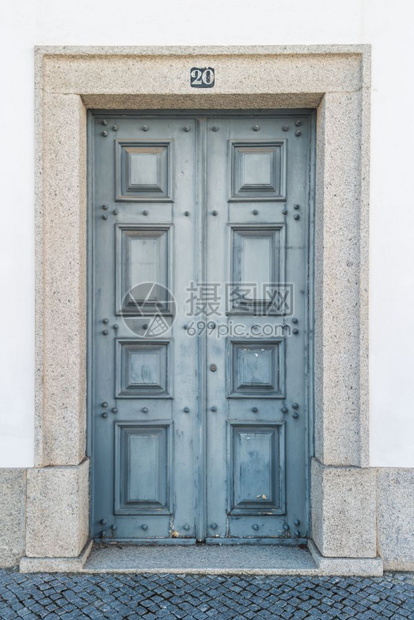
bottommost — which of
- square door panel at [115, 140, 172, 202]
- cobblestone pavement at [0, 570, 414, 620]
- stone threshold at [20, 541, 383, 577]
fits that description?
cobblestone pavement at [0, 570, 414, 620]

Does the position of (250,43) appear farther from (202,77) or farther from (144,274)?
(144,274)

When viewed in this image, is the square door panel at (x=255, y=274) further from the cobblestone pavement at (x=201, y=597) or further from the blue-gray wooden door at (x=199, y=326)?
the cobblestone pavement at (x=201, y=597)

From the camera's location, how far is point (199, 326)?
12.1 feet

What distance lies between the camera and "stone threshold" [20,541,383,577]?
11.1ft

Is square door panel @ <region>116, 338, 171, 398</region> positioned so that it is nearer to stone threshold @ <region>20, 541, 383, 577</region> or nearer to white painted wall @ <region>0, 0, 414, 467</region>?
white painted wall @ <region>0, 0, 414, 467</region>

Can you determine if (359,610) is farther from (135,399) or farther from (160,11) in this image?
(160,11)

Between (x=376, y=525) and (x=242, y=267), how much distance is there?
185 cm

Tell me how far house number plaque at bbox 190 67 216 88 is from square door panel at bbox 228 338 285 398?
5.43 ft

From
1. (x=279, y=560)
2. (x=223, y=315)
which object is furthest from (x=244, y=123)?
(x=279, y=560)

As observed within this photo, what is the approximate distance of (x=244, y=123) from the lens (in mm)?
3662

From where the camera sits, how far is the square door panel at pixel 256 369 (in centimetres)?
370

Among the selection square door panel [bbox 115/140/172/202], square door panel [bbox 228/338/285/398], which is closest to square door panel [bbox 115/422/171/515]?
square door panel [bbox 228/338/285/398]

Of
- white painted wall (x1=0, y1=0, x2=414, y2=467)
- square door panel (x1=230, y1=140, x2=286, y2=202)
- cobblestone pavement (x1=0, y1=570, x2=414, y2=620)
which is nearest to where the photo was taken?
cobblestone pavement (x1=0, y1=570, x2=414, y2=620)

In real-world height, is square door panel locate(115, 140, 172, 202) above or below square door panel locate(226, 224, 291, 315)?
above
